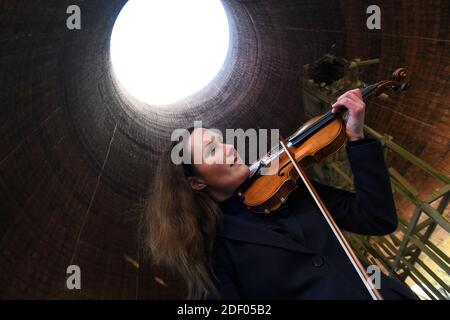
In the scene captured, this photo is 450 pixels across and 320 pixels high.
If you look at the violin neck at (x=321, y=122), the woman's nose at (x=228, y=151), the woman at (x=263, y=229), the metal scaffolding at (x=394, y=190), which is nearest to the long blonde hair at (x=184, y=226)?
the woman at (x=263, y=229)

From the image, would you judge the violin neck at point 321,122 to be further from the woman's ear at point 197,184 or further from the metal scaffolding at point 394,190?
the metal scaffolding at point 394,190

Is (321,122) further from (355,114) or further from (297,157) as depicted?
(355,114)

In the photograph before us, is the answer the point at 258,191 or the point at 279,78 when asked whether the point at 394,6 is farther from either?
the point at 258,191

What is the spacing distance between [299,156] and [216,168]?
0.53 meters

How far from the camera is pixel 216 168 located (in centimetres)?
222

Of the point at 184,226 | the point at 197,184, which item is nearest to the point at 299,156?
the point at 197,184

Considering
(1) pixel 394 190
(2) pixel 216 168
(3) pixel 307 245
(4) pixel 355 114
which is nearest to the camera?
(3) pixel 307 245

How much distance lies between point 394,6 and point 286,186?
2617 millimetres

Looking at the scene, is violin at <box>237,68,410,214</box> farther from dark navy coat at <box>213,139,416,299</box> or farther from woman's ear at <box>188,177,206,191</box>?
woman's ear at <box>188,177,206,191</box>

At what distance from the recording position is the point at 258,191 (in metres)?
2.19

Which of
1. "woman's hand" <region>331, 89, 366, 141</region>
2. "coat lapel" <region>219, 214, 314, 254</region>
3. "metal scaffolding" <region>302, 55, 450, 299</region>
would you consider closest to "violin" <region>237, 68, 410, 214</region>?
"coat lapel" <region>219, 214, 314, 254</region>

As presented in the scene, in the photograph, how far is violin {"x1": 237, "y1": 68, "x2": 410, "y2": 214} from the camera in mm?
2119

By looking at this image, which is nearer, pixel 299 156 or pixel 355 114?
pixel 355 114

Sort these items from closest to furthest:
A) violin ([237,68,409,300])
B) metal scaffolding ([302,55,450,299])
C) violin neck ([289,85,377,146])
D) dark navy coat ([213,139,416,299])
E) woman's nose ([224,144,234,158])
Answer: dark navy coat ([213,139,416,299])
violin ([237,68,409,300])
woman's nose ([224,144,234,158])
violin neck ([289,85,377,146])
metal scaffolding ([302,55,450,299])
